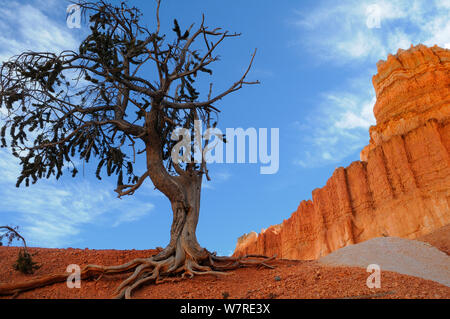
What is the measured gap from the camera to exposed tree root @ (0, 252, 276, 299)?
808 centimetres

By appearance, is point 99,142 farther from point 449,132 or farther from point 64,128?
point 449,132

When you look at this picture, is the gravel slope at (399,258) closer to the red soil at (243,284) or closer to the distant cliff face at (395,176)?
the red soil at (243,284)

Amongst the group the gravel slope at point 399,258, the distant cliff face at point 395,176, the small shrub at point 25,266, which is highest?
the distant cliff face at point 395,176

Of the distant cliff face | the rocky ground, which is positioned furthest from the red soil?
the distant cliff face

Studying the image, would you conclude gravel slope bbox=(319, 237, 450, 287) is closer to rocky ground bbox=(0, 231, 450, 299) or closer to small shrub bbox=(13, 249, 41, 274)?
rocky ground bbox=(0, 231, 450, 299)

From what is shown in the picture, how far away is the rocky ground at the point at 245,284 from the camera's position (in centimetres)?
635

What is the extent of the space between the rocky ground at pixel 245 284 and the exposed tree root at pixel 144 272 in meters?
0.16

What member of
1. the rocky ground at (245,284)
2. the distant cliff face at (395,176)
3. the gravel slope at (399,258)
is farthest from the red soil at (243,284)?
the distant cliff face at (395,176)

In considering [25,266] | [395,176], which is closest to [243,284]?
[25,266]

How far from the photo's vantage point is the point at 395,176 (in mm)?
40469

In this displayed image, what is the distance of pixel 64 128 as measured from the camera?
11.6 m

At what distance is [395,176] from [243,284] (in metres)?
38.3

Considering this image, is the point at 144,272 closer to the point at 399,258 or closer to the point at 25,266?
the point at 25,266
